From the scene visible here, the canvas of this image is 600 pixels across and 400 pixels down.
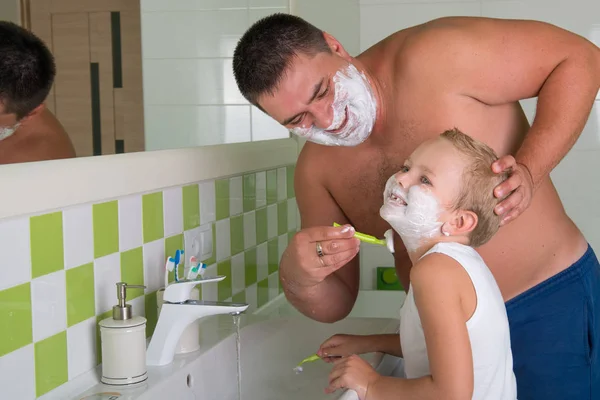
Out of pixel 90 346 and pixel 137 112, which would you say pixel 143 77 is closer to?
pixel 137 112

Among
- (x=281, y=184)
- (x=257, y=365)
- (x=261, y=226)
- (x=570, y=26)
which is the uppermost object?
(x=570, y=26)

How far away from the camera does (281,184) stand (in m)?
2.38

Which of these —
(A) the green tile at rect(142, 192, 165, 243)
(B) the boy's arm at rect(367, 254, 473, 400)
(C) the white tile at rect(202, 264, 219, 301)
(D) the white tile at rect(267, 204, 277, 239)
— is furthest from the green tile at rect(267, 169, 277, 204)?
(B) the boy's arm at rect(367, 254, 473, 400)

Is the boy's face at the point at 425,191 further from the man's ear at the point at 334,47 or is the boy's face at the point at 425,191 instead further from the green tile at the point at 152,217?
the green tile at the point at 152,217

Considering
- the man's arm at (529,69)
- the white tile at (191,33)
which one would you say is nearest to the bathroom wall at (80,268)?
the white tile at (191,33)

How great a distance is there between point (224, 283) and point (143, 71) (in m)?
0.63

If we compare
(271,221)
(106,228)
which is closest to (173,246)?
(106,228)

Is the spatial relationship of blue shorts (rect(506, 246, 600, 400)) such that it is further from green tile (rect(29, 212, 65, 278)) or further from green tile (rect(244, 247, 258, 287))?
green tile (rect(29, 212, 65, 278))

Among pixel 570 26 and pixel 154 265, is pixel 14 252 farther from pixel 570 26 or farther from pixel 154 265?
pixel 570 26

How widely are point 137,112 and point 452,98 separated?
0.63m

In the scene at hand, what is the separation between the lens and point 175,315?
54.2 inches

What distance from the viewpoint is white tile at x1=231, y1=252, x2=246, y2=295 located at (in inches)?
77.7

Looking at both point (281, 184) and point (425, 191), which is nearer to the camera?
point (425, 191)

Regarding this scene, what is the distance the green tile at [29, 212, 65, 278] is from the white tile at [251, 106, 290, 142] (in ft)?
3.61
